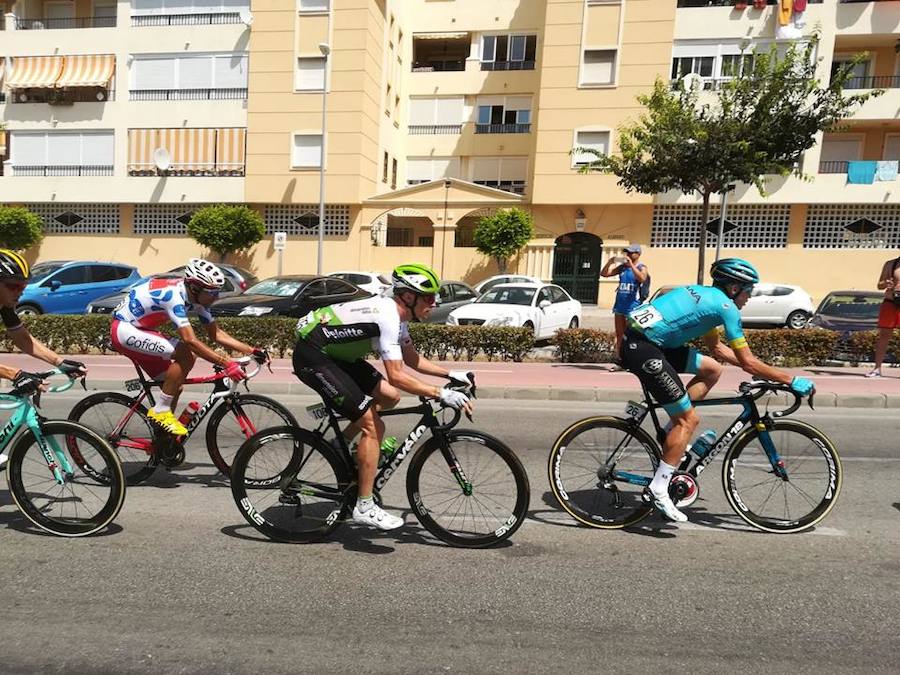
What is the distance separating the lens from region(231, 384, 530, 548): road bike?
4137mm

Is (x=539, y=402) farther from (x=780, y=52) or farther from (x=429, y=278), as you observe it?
(x=780, y=52)

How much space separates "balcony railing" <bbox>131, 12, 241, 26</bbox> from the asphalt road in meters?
29.9

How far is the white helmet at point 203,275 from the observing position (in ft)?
16.8

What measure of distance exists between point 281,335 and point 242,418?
705 centimetres

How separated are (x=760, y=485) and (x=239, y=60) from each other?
3049cm

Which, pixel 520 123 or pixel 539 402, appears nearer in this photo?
pixel 539 402

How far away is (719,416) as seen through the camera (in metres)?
8.26

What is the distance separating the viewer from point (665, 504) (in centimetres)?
439

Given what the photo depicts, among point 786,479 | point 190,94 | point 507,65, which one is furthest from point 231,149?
point 786,479

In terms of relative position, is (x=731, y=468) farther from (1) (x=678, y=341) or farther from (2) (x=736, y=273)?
(2) (x=736, y=273)

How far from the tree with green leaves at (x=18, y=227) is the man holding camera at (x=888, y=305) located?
32474 millimetres

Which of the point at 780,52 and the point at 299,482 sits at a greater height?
the point at 780,52

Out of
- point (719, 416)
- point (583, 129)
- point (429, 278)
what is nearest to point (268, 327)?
point (719, 416)

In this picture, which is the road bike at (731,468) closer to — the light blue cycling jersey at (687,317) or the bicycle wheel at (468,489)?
the light blue cycling jersey at (687,317)
